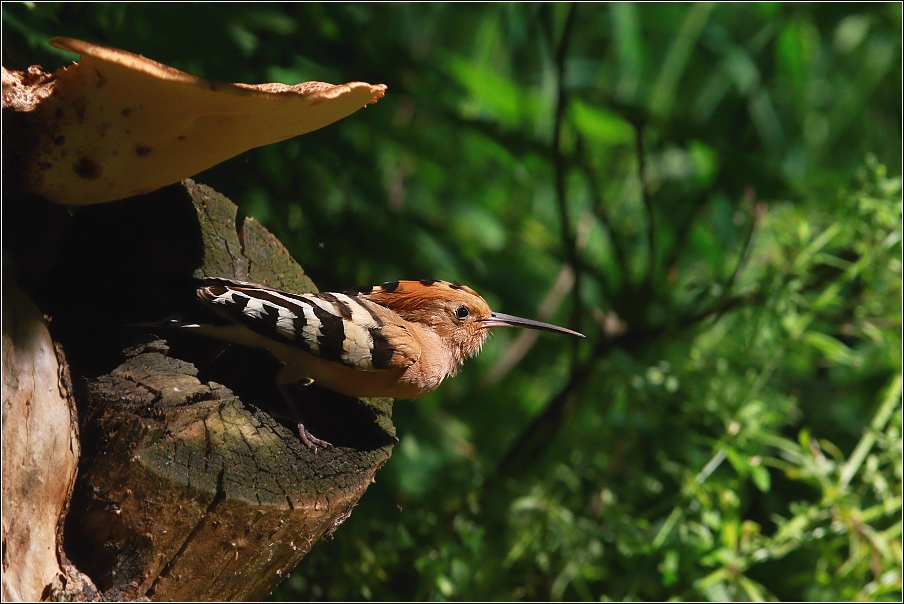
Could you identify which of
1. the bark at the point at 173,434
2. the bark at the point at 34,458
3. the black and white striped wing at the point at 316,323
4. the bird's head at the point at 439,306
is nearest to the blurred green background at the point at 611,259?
the bird's head at the point at 439,306

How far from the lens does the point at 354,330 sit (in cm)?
227

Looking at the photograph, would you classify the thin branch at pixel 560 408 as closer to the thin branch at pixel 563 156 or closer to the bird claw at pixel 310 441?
the thin branch at pixel 563 156

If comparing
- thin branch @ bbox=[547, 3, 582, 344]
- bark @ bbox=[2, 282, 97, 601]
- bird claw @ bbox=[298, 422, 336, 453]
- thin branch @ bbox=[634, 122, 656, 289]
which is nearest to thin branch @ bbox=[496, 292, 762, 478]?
thin branch @ bbox=[547, 3, 582, 344]

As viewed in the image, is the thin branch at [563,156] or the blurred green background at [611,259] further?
the thin branch at [563,156]

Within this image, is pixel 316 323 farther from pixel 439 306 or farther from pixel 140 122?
pixel 140 122

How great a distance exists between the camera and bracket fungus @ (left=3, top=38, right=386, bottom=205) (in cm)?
165

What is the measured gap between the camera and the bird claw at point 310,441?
6.74ft

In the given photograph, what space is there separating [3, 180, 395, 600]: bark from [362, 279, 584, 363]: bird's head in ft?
1.34

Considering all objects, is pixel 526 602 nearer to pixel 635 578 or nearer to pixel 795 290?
pixel 635 578

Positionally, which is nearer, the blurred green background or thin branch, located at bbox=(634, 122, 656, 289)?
the blurred green background

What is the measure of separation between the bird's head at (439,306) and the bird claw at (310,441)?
0.62 m

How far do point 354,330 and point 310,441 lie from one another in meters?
0.33

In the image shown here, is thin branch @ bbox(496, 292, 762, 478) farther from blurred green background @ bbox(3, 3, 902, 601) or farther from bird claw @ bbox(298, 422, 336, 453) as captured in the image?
bird claw @ bbox(298, 422, 336, 453)

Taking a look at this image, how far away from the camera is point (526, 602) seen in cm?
359
